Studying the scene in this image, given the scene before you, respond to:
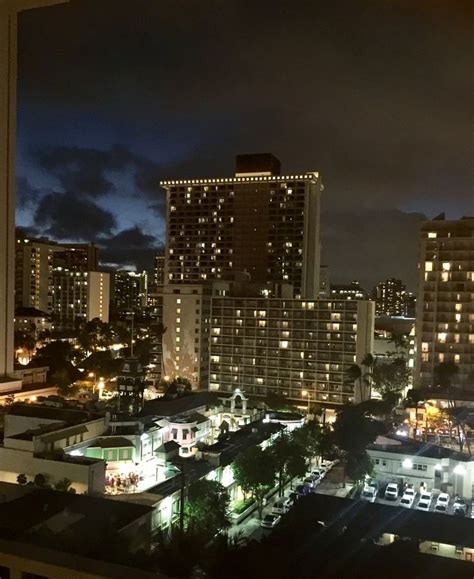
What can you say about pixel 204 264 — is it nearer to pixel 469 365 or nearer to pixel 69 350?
pixel 69 350

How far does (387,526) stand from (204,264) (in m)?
22.2

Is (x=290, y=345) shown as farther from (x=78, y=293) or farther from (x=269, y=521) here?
(x=78, y=293)

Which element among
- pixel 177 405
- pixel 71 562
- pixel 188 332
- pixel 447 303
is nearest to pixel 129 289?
pixel 188 332

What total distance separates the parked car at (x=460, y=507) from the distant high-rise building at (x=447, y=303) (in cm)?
910

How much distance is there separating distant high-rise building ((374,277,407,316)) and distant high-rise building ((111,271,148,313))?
73.0ft

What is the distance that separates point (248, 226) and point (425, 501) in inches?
774

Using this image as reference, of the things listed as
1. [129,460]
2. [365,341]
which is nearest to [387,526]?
[129,460]

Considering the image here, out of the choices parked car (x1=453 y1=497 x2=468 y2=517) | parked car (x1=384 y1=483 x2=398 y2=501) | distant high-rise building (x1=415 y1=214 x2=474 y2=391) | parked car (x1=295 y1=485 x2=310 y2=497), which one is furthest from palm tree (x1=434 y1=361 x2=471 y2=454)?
parked car (x1=295 y1=485 x2=310 y2=497)

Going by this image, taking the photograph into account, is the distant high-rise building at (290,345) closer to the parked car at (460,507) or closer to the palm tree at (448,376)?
the palm tree at (448,376)

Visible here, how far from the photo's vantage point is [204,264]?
27.4 meters

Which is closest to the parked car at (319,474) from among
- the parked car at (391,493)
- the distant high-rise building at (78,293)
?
the parked car at (391,493)

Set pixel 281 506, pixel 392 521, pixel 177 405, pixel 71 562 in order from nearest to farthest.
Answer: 1. pixel 71 562
2. pixel 392 521
3. pixel 281 506
4. pixel 177 405

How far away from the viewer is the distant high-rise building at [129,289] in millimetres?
45812

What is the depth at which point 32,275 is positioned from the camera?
31547 millimetres
